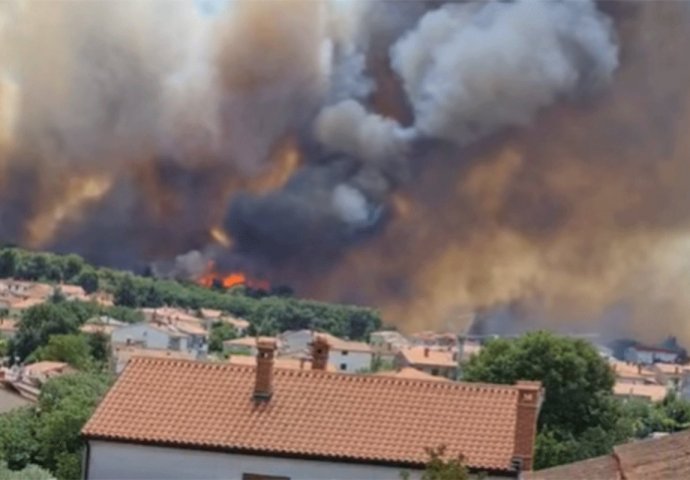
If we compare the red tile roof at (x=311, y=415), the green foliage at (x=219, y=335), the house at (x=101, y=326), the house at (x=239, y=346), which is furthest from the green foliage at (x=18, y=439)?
the green foliage at (x=219, y=335)

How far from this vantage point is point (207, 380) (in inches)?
400

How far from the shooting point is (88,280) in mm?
67312

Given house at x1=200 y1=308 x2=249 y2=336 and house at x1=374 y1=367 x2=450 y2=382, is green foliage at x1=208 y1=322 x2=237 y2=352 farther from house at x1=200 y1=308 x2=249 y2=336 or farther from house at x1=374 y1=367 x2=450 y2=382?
house at x1=374 y1=367 x2=450 y2=382

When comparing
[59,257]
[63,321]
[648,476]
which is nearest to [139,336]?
[63,321]

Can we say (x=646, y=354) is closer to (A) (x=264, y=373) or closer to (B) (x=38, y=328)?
(B) (x=38, y=328)

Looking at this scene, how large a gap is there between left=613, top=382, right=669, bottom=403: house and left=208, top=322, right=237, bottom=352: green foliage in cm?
1529

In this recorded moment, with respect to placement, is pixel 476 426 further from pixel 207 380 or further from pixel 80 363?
pixel 80 363

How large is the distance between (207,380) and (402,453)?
5.71 ft

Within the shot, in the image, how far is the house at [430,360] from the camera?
4676cm

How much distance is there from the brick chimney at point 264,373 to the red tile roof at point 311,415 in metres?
0.06

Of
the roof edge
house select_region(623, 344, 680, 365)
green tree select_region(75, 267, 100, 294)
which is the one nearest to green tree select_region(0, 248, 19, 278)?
green tree select_region(75, 267, 100, 294)

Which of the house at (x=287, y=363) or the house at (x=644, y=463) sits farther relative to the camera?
the house at (x=287, y=363)

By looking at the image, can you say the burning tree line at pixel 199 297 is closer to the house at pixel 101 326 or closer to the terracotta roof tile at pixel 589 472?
the house at pixel 101 326

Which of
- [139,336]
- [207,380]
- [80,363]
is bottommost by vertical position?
[207,380]
